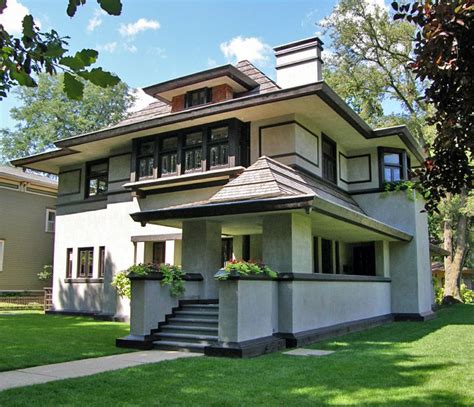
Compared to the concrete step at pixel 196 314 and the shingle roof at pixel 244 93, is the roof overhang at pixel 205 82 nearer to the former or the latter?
the shingle roof at pixel 244 93

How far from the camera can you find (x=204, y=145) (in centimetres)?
1491

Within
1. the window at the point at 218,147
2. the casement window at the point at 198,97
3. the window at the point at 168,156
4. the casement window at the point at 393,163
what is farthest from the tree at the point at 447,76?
the casement window at the point at 393,163

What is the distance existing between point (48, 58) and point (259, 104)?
1111 cm

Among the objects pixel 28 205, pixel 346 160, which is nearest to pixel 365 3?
pixel 346 160

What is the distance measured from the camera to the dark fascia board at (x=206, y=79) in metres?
14.9

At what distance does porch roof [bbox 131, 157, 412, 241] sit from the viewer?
983 cm

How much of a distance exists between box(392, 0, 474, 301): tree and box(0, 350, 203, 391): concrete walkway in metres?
5.25

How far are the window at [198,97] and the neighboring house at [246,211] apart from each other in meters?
0.05

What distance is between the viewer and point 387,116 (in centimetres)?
2997

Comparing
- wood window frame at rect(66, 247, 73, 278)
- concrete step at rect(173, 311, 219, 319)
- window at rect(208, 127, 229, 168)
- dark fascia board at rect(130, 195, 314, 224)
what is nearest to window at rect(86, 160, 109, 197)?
wood window frame at rect(66, 247, 73, 278)

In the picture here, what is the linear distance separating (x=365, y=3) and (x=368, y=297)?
61.3ft

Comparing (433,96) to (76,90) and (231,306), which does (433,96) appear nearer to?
(76,90)

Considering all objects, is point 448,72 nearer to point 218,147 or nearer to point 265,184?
point 265,184

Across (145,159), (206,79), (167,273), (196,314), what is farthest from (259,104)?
(196,314)
